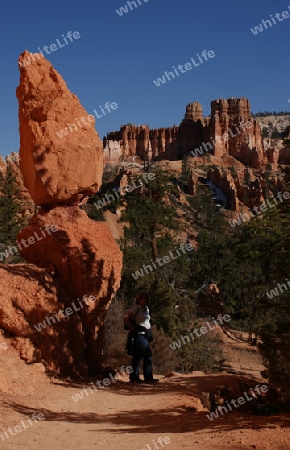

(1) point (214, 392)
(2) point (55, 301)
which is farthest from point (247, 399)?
(2) point (55, 301)

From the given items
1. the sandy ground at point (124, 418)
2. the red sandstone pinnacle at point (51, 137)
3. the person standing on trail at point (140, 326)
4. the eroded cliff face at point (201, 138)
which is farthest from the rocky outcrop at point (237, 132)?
the sandy ground at point (124, 418)

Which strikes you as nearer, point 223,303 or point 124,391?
point 124,391

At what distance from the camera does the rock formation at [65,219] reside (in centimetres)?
909

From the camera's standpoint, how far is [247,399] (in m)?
7.93

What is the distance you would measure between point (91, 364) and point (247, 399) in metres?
3.24

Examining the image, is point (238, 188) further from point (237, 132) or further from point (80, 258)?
point (80, 258)

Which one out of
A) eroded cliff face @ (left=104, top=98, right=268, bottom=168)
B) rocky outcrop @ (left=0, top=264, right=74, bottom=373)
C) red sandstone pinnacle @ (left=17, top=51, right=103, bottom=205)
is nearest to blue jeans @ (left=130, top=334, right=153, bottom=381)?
rocky outcrop @ (left=0, top=264, right=74, bottom=373)

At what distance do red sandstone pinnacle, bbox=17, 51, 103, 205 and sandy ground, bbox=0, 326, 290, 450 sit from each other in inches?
140

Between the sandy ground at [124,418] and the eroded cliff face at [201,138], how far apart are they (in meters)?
80.7

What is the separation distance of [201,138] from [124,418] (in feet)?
319

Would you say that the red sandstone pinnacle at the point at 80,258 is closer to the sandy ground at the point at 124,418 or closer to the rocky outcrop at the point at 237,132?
the sandy ground at the point at 124,418

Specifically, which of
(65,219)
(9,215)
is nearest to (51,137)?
(65,219)

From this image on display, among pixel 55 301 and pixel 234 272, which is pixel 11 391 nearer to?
pixel 55 301

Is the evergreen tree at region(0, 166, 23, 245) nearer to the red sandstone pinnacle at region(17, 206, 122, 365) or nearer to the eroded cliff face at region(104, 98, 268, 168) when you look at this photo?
the red sandstone pinnacle at region(17, 206, 122, 365)
